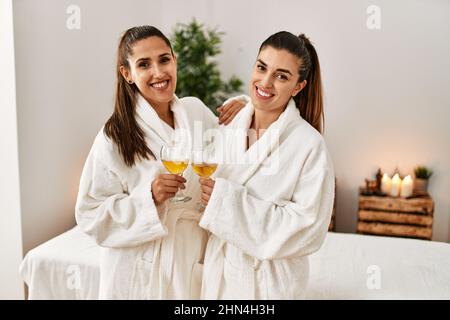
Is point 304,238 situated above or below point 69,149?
below

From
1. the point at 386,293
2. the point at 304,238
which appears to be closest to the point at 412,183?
the point at 386,293

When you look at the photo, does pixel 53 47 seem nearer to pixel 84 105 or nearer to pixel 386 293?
pixel 84 105

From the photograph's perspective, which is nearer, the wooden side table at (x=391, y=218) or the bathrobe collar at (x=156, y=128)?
the bathrobe collar at (x=156, y=128)

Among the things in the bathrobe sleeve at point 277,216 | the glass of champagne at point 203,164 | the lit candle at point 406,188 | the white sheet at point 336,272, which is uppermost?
the glass of champagne at point 203,164

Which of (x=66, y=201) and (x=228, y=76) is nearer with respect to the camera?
(x=66, y=201)

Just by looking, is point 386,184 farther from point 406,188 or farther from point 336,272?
point 336,272

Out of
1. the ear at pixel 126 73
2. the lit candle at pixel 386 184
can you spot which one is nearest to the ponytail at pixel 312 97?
the ear at pixel 126 73

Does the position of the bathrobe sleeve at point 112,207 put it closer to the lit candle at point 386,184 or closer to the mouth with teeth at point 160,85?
the mouth with teeth at point 160,85

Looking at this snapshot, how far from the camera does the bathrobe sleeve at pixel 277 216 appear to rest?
0.90m

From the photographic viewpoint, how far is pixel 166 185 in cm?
88

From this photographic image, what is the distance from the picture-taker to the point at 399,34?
4.55ft

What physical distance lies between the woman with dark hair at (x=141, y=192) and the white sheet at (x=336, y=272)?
1.69ft

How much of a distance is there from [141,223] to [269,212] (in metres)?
0.27

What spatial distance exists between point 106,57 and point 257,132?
1.60 feet
